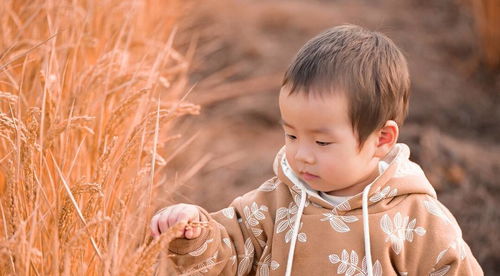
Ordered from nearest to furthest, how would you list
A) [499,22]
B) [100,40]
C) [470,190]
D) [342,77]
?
[342,77] → [100,40] → [470,190] → [499,22]

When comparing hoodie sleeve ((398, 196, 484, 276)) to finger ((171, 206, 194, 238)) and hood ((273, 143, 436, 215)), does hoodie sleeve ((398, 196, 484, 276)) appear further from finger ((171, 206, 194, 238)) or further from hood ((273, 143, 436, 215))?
finger ((171, 206, 194, 238))

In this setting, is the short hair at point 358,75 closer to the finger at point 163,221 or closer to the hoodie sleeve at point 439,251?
the hoodie sleeve at point 439,251

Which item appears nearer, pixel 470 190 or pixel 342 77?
pixel 342 77

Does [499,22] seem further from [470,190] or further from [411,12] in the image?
[470,190]

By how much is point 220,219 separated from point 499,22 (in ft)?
11.4

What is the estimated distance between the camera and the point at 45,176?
181 cm

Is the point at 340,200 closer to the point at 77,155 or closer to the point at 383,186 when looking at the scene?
the point at 383,186

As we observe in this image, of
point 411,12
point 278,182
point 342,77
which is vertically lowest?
point 411,12

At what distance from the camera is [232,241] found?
1.72 m

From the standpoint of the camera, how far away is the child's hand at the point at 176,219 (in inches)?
61.6

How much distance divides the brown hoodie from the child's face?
0.20 feet

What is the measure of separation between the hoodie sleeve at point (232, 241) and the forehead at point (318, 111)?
0.26 m

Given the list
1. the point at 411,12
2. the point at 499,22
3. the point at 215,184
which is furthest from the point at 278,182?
the point at 411,12

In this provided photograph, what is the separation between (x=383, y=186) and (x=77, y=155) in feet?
2.29
